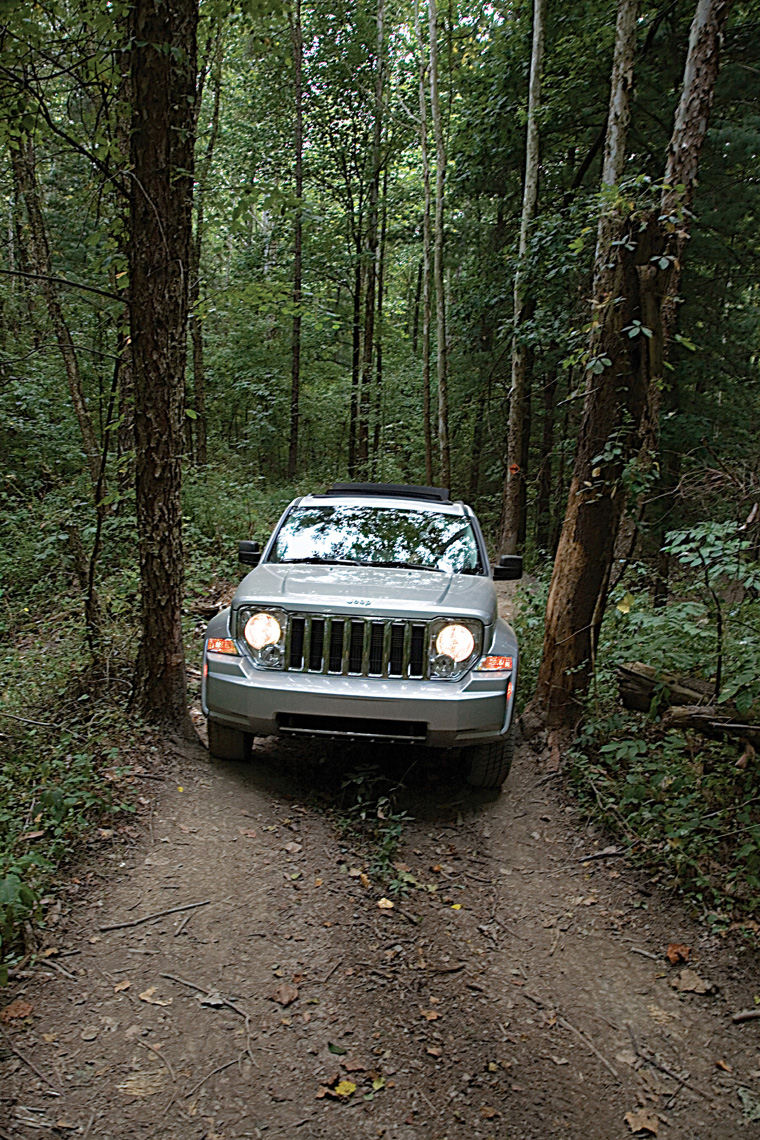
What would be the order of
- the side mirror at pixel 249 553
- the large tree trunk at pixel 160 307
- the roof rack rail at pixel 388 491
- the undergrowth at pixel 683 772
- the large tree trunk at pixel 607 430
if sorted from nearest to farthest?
the undergrowth at pixel 683 772 < the large tree trunk at pixel 160 307 < the large tree trunk at pixel 607 430 < the side mirror at pixel 249 553 < the roof rack rail at pixel 388 491

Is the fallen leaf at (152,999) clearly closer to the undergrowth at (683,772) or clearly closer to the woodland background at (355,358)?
the woodland background at (355,358)

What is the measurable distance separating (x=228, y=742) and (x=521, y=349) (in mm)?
10044

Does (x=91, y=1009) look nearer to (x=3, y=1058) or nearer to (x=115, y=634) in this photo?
(x=3, y=1058)

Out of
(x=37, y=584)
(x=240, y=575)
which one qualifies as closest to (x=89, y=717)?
(x=37, y=584)

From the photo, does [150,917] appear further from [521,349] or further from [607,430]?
[521,349]

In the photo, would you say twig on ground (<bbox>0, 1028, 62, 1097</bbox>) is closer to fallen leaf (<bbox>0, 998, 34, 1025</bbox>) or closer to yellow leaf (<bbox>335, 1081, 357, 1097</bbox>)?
fallen leaf (<bbox>0, 998, 34, 1025</bbox>)

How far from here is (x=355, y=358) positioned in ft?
69.8

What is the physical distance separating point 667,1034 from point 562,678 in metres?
2.65

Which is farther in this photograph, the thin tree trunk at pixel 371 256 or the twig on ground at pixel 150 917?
the thin tree trunk at pixel 371 256

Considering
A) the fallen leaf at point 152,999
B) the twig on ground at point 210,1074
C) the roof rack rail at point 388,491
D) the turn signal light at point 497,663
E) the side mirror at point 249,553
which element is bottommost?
the fallen leaf at point 152,999

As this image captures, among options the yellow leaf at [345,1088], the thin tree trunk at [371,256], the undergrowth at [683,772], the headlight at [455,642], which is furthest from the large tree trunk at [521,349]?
the yellow leaf at [345,1088]

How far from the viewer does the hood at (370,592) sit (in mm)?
4492

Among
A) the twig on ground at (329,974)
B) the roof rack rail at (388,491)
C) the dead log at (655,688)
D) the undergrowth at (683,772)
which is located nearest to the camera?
the twig on ground at (329,974)

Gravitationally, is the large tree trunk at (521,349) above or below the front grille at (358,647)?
above
